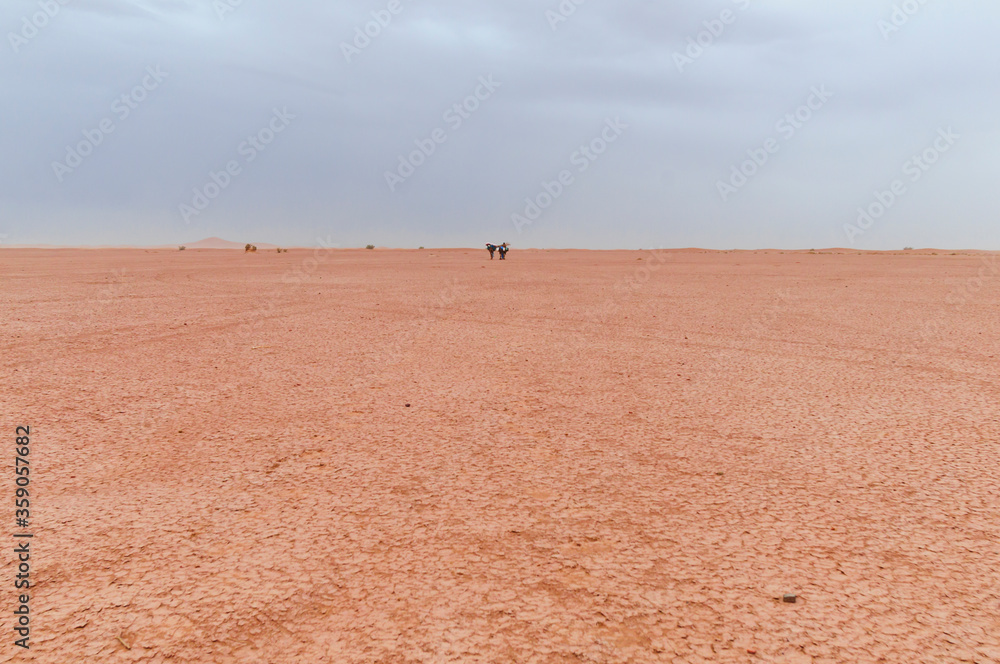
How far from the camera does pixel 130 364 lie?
6414mm

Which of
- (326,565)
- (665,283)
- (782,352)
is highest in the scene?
(665,283)

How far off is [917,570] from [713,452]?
1.44 m

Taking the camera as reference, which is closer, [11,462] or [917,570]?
[917,570]

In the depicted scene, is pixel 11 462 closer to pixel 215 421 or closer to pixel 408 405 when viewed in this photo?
pixel 215 421

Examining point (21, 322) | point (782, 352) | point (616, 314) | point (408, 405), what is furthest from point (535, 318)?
point (21, 322)

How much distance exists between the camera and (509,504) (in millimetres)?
3146

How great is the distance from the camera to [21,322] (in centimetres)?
906

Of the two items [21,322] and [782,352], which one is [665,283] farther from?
[21,322]

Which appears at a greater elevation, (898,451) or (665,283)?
(665,283)

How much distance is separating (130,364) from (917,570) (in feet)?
23.7

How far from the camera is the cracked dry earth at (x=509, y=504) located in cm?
217

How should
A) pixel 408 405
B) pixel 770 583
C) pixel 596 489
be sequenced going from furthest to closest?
pixel 408 405, pixel 596 489, pixel 770 583

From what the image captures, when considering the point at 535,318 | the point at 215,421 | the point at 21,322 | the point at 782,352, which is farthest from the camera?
the point at 535,318

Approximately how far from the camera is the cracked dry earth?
217 cm
